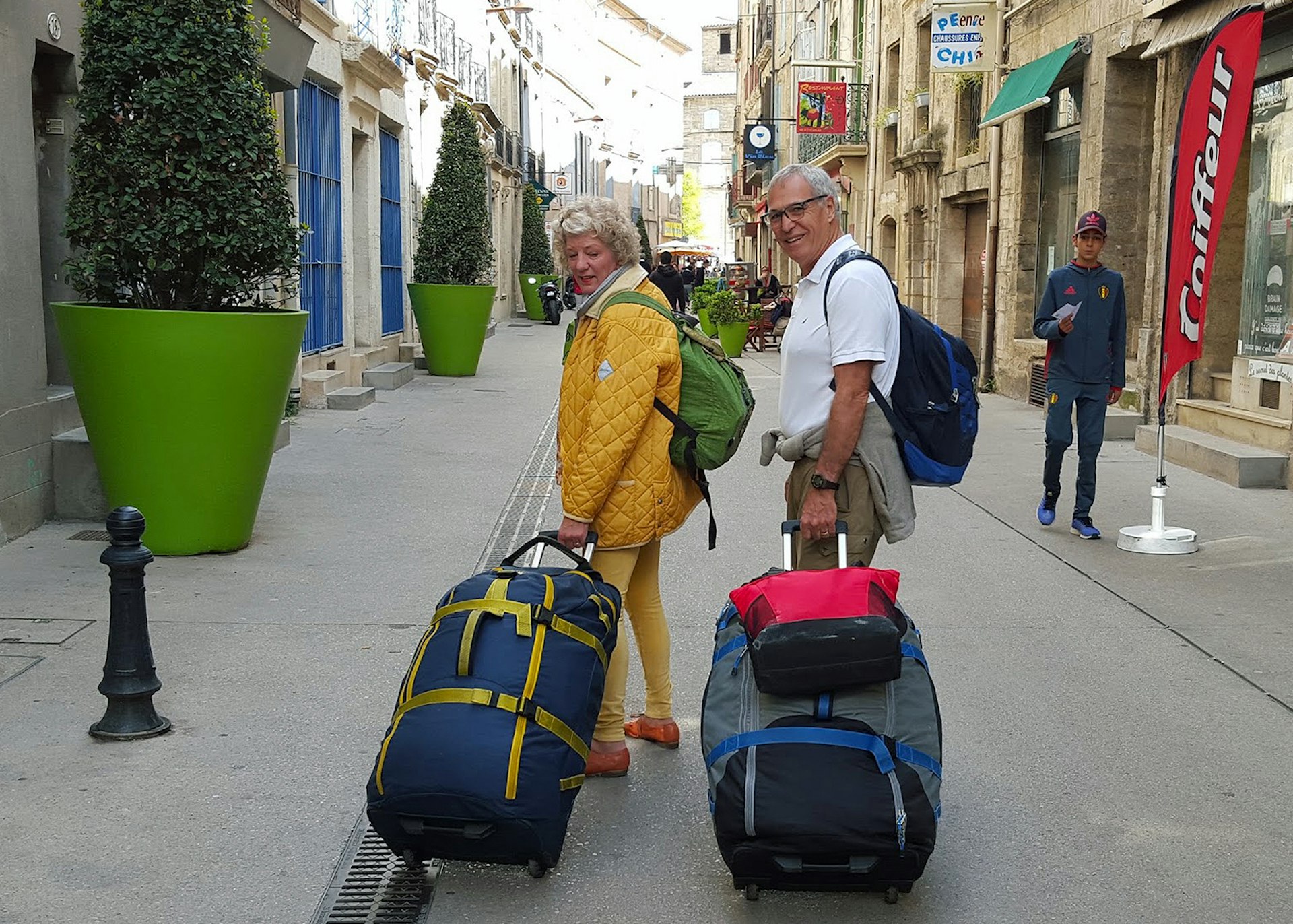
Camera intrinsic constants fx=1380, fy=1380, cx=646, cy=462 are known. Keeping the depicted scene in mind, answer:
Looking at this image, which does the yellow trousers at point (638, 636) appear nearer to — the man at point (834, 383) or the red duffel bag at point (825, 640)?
the man at point (834, 383)

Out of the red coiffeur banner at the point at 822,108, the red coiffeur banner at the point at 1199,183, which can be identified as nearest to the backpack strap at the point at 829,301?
the red coiffeur banner at the point at 1199,183

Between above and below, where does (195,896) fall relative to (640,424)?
below

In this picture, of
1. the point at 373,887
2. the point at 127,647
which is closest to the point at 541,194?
the point at 127,647

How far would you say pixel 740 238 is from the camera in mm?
64312

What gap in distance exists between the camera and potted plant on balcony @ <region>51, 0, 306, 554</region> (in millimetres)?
6508

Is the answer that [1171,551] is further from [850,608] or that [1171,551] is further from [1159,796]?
[850,608]

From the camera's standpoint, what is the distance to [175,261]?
6859 millimetres

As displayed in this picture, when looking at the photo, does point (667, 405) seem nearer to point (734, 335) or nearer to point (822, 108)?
point (734, 335)

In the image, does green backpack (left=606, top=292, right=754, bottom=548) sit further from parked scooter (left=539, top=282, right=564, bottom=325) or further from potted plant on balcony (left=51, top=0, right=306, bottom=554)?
parked scooter (left=539, top=282, right=564, bottom=325)

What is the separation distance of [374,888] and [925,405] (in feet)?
6.41

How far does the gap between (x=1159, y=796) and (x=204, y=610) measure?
3835mm

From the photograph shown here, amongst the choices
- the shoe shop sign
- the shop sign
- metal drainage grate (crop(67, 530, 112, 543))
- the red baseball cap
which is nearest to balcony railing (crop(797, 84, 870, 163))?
the shoe shop sign

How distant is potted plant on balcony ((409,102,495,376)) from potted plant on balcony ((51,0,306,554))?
9368mm

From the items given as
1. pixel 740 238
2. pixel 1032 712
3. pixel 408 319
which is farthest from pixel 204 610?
pixel 740 238
